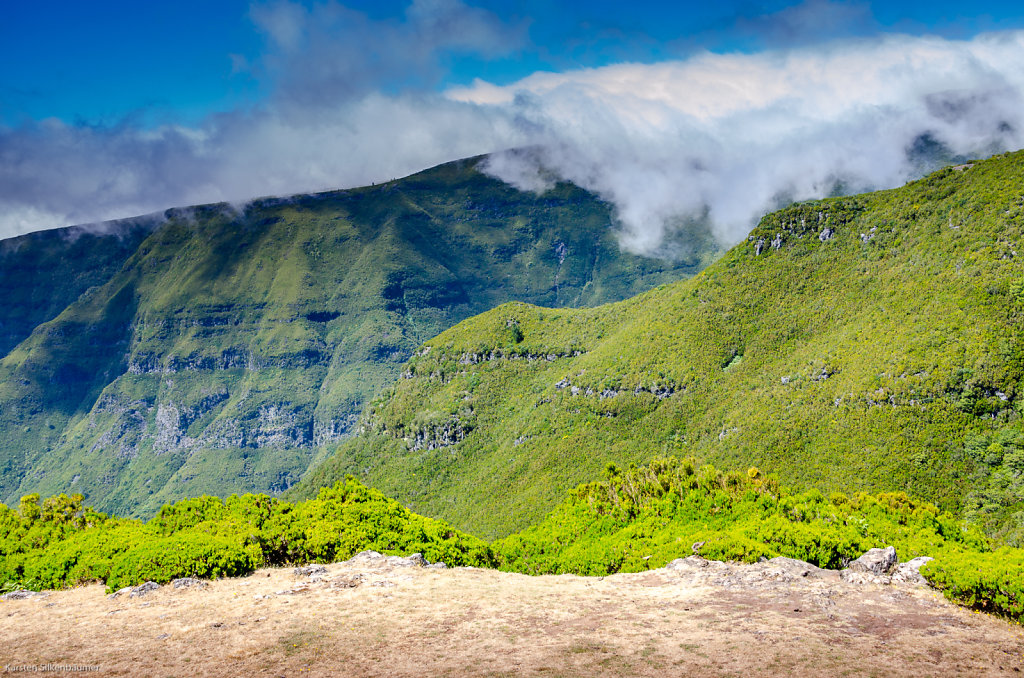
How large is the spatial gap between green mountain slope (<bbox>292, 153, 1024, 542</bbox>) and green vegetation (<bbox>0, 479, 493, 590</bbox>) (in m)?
66.6

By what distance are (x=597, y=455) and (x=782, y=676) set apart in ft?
385

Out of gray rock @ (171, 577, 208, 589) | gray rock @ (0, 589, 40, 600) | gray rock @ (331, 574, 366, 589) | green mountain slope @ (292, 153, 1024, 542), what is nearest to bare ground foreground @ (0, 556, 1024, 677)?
gray rock @ (331, 574, 366, 589)

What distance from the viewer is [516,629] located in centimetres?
1823

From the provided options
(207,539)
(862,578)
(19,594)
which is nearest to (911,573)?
(862,578)

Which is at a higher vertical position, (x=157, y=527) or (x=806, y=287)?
(x=806, y=287)

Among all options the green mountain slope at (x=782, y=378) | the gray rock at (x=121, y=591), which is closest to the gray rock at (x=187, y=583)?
the gray rock at (x=121, y=591)

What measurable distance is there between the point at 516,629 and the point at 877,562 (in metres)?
13.5

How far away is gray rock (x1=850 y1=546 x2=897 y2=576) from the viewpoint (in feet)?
76.8

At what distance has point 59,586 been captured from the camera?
2542 cm

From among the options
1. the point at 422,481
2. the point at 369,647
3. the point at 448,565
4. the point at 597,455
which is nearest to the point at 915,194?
the point at 597,455

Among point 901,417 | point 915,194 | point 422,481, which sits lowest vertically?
point 422,481

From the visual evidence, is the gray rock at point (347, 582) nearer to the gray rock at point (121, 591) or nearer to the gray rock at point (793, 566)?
the gray rock at point (121, 591)

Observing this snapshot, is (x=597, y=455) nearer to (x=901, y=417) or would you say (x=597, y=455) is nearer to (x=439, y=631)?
(x=901, y=417)

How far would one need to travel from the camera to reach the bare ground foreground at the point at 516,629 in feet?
51.6
